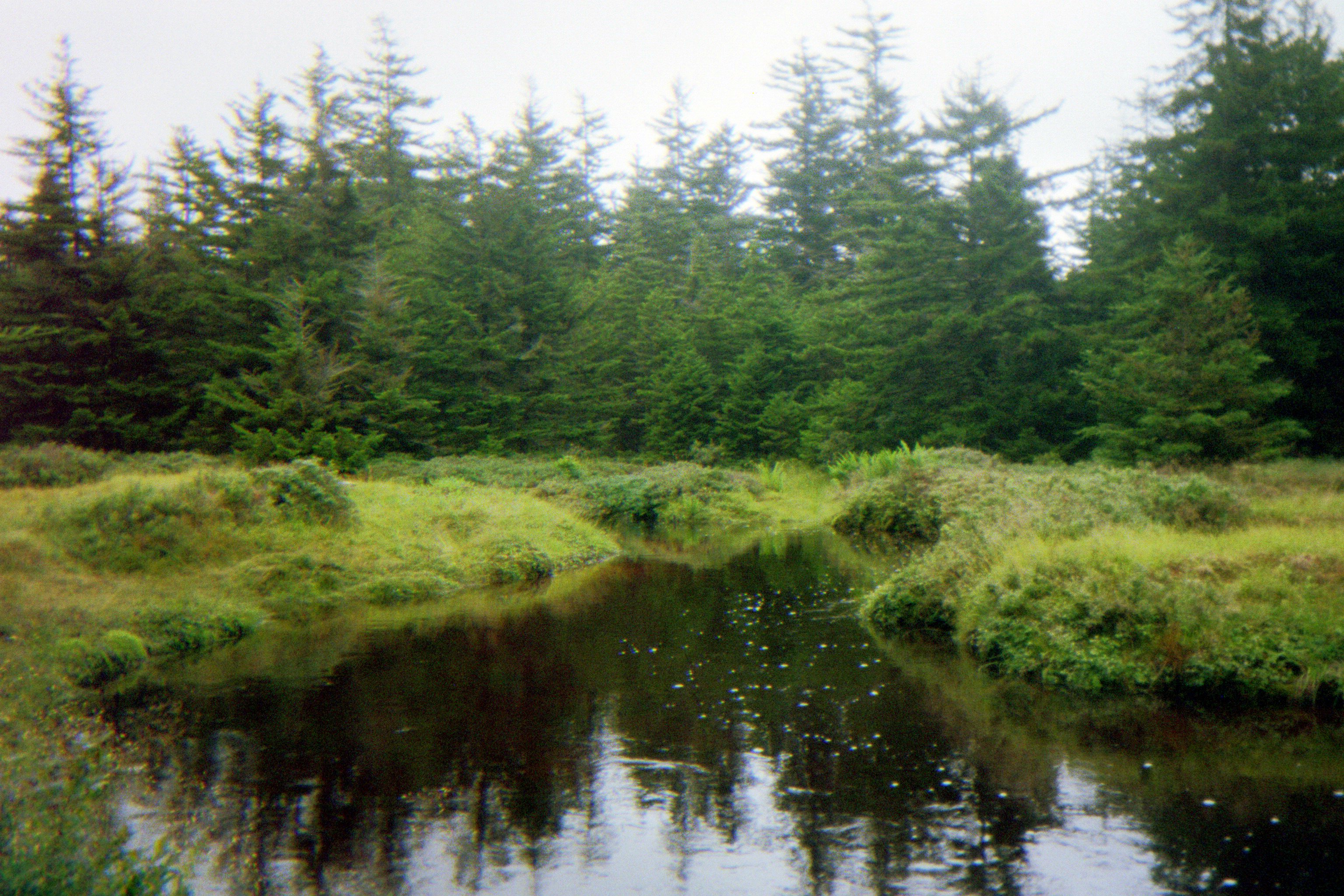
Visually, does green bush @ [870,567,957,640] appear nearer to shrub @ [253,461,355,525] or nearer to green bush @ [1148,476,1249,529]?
green bush @ [1148,476,1249,529]

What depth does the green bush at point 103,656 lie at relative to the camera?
10320 mm

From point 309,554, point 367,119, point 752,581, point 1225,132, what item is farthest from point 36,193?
point 1225,132

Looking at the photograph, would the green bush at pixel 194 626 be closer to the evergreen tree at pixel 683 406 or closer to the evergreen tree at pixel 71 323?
the evergreen tree at pixel 71 323

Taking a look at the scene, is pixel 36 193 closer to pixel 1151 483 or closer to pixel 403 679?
pixel 403 679

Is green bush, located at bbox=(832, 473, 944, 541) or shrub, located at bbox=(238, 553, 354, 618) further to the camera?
green bush, located at bbox=(832, 473, 944, 541)

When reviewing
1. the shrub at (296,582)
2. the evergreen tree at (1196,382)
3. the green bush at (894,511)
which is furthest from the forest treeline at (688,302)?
the shrub at (296,582)

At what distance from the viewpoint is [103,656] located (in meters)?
10.8

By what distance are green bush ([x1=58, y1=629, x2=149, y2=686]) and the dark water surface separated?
0.58m

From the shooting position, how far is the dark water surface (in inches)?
244

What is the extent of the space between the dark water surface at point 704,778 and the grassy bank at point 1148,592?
44 cm

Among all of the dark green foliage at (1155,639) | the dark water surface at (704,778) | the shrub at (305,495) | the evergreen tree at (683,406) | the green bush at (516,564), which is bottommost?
the dark water surface at (704,778)

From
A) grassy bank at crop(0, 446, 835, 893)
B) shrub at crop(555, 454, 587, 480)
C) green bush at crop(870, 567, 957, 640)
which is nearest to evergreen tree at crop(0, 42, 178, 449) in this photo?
grassy bank at crop(0, 446, 835, 893)

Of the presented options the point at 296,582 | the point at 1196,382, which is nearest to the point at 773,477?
the point at 1196,382

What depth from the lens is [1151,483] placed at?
14.4 meters
